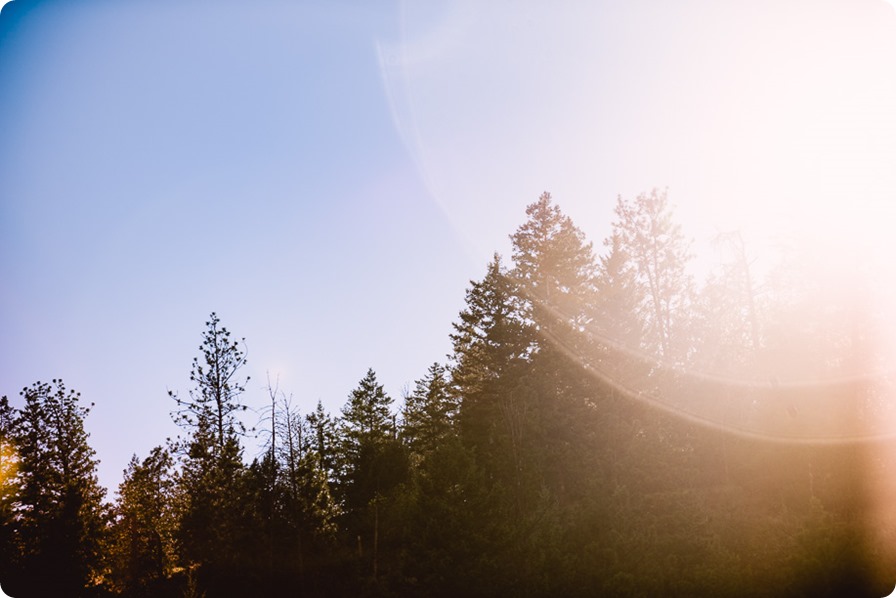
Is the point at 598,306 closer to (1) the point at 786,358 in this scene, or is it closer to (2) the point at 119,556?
(1) the point at 786,358

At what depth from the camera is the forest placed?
24.2 meters

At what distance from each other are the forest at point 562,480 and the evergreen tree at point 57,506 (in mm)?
99

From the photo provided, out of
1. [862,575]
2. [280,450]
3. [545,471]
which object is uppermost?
[280,450]

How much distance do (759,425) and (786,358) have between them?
11.8 ft

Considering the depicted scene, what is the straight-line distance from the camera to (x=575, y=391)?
31.2 m

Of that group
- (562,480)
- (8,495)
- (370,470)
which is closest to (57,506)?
(8,495)

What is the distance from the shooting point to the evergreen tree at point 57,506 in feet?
85.3

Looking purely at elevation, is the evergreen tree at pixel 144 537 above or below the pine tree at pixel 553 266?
below

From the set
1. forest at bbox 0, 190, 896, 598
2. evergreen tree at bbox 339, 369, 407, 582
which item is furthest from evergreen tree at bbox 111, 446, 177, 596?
evergreen tree at bbox 339, 369, 407, 582

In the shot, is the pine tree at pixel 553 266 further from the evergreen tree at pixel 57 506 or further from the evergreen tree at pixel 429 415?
the evergreen tree at pixel 57 506

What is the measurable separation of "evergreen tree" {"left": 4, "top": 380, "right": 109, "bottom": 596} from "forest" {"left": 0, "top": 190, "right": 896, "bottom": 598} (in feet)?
0.32

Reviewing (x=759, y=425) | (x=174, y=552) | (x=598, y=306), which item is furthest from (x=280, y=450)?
(x=759, y=425)

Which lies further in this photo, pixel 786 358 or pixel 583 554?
pixel 786 358

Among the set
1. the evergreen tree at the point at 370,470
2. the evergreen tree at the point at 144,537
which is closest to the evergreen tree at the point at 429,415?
the evergreen tree at the point at 370,470
